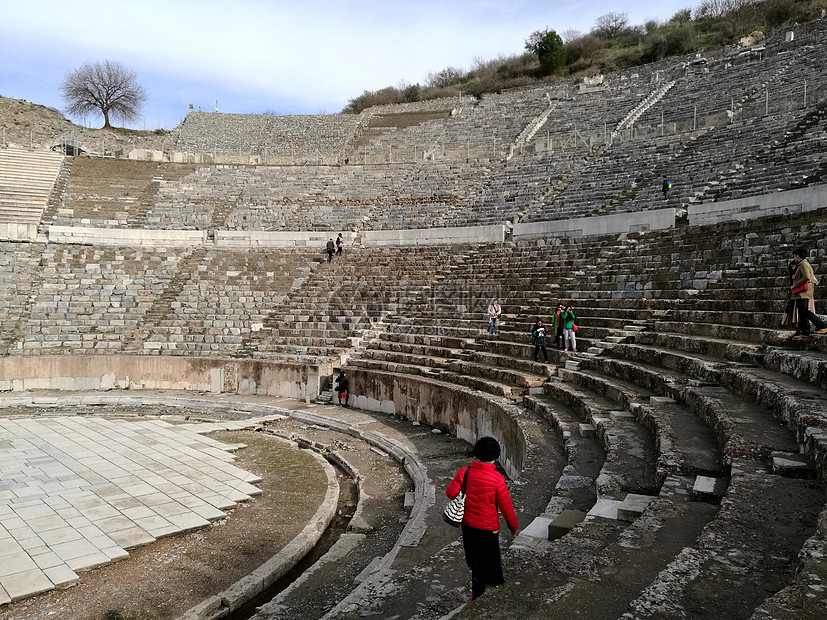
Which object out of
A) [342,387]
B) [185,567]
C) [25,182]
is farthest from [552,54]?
[185,567]

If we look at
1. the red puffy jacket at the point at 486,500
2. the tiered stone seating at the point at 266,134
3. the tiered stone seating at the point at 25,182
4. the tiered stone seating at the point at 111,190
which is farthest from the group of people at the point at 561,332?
the tiered stone seating at the point at 266,134

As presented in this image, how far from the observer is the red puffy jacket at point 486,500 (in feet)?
12.0

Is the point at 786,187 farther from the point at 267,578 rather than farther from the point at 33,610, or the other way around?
the point at 33,610

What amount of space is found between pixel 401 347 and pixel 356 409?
6.85ft

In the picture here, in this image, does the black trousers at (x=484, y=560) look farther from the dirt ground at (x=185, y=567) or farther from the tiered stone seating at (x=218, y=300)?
the tiered stone seating at (x=218, y=300)

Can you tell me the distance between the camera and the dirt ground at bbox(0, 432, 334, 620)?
5238mm

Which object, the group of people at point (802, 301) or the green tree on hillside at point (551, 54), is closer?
the group of people at point (802, 301)

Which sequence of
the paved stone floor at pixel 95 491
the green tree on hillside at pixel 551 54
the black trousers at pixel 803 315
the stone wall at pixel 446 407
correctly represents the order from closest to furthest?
the paved stone floor at pixel 95 491, the black trousers at pixel 803 315, the stone wall at pixel 446 407, the green tree on hillside at pixel 551 54

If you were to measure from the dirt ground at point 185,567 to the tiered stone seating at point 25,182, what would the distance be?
20.5m

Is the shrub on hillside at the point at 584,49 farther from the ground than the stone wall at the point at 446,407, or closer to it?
farther from the ground

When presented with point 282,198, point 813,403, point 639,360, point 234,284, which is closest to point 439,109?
point 282,198

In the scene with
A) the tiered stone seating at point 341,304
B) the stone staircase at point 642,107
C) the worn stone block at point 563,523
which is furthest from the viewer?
the stone staircase at point 642,107

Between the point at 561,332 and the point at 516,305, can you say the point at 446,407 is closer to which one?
the point at 561,332

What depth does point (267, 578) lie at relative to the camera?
589 cm
